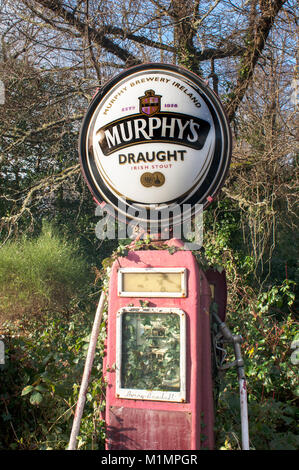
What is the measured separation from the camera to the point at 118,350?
2.70 meters

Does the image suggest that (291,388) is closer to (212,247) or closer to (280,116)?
(212,247)

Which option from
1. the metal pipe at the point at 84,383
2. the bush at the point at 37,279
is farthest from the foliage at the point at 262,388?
the bush at the point at 37,279

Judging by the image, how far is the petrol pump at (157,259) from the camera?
2594 millimetres

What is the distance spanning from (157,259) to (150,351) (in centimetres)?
55

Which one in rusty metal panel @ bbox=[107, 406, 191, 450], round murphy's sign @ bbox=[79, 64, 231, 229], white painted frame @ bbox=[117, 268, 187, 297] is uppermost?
round murphy's sign @ bbox=[79, 64, 231, 229]

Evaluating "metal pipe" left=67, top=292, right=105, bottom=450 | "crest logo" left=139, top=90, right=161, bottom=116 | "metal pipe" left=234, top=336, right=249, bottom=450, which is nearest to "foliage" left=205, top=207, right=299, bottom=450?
"metal pipe" left=234, top=336, right=249, bottom=450

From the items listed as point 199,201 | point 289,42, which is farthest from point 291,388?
point 289,42

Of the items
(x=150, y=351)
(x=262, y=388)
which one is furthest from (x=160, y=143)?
(x=262, y=388)

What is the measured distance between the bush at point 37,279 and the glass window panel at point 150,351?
418 centimetres

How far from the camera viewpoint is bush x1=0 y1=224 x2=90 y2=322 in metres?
6.82

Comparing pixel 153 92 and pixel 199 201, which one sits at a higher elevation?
pixel 153 92

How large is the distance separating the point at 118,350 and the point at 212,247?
4.27m

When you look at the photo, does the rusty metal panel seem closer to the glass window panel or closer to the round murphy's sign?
the glass window panel

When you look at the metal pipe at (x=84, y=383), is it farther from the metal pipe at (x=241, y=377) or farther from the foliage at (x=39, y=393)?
the metal pipe at (x=241, y=377)
